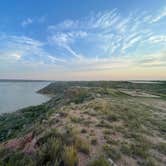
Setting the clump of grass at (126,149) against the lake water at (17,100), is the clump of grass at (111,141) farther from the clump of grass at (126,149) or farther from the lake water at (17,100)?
the lake water at (17,100)

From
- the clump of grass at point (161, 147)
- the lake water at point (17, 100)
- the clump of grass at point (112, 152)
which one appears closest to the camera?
the clump of grass at point (112, 152)

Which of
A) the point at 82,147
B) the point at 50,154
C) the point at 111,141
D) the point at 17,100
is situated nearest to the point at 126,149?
the point at 111,141

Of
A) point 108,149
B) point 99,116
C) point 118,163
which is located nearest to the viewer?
point 118,163

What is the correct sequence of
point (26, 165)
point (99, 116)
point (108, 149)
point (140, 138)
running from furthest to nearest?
point (99, 116)
point (140, 138)
point (108, 149)
point (26, 165)

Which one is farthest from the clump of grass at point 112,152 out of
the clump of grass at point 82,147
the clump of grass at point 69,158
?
the clump of grass at point 69,158

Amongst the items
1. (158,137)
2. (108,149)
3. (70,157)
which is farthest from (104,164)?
(158,137)

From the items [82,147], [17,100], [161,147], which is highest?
[82,147]

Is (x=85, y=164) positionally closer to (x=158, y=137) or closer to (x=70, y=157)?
(x=70, y=157)

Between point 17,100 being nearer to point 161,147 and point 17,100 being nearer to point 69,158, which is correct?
point 161,147
